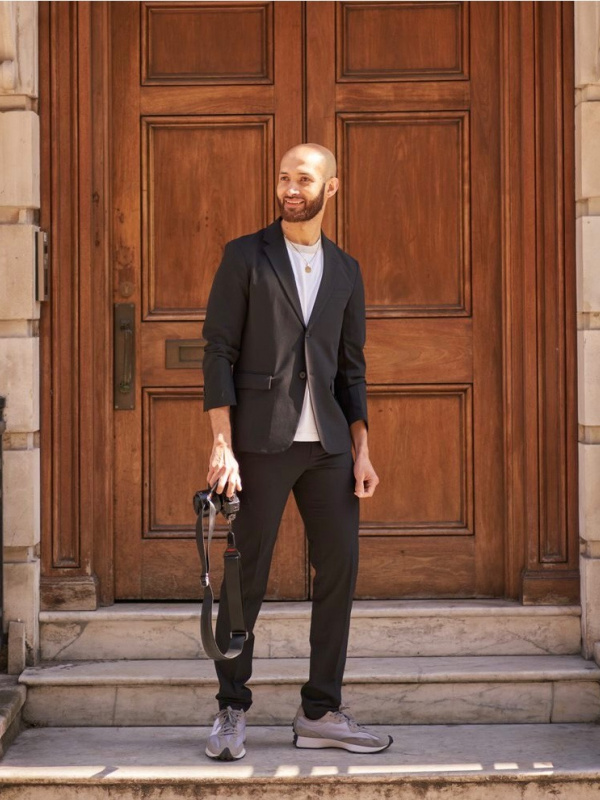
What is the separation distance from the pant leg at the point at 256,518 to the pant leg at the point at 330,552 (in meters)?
0.09

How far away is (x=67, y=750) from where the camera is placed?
430 centimetres

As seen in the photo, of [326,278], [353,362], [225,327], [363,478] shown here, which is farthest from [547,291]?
[225,327]

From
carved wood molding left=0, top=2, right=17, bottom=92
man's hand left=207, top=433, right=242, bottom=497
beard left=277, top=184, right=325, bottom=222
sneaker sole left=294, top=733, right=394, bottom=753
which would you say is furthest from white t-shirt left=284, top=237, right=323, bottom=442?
carved wood molding left=0, top=2, right=17, bottom=92

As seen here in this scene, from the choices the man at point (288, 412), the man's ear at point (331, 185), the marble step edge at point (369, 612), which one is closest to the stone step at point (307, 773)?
the man at point (288, 412)

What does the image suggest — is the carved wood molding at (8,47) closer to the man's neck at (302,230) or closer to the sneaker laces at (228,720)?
the man's neck at (302,230)

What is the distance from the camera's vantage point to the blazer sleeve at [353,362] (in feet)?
13.6

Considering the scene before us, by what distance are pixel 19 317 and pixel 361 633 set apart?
185 cm

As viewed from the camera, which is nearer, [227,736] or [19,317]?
[227,736]

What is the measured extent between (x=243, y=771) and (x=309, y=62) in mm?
2866

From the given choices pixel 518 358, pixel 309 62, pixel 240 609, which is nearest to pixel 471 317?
pixel 518 358

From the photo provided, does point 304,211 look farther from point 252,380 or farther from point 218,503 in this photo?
point 218,503

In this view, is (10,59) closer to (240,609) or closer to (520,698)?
(240,609)

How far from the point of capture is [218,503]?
3814 millimetres

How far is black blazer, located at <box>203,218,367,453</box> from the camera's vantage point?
12.9 feet
